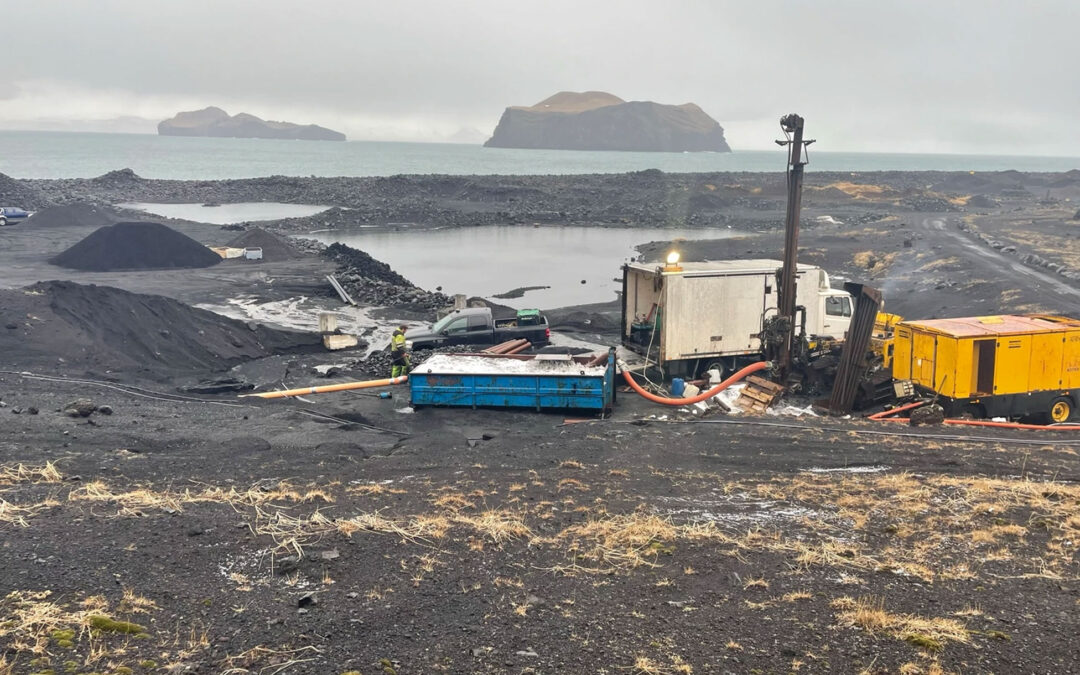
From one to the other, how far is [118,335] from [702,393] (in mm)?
16742

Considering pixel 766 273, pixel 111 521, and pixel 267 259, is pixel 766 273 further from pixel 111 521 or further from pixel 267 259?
pixel 267 259

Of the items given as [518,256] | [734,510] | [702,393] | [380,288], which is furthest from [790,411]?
[518,256]

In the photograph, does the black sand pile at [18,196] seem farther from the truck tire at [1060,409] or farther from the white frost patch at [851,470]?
the truck tire at [1060,409]

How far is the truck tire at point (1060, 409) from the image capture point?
1742 cm

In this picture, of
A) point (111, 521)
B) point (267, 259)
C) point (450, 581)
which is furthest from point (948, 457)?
point (267, 259)

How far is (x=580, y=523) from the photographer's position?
10469 mm

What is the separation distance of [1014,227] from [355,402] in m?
62.0

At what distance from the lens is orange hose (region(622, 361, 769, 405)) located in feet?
62.5

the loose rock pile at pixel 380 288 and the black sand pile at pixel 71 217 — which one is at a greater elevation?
the black sand pile at pixel 71 217

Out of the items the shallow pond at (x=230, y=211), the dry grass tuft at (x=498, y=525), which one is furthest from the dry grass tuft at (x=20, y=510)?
the shallow pond at (x=230, y=211)

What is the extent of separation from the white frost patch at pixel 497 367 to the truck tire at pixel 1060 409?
32.9 feet

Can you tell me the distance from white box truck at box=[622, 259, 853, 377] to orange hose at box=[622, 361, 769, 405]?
2.48ft

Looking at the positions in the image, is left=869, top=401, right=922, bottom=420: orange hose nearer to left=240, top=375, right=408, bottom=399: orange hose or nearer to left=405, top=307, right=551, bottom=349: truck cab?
left=405, top=307, right=551, bottom=349: truck cab

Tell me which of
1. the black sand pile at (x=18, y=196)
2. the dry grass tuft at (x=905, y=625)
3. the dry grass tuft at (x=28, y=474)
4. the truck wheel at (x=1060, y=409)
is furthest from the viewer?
the black sand pile at (x=18, y=196)
